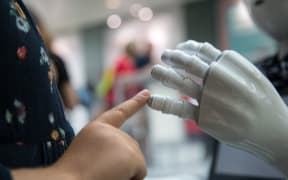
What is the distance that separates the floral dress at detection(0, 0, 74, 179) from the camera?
360mm

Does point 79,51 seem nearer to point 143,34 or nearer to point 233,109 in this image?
point 143,34

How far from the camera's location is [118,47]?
5805 millimetres

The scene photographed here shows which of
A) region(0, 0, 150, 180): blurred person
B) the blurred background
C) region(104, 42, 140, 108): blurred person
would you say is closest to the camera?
region(0, 0, 150, 180): blurred person

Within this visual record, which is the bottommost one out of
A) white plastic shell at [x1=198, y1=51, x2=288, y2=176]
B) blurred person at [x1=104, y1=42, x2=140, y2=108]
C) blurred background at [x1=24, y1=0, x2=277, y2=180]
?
blurred background at [x1=24, y1=0, x2=277, y2=180]

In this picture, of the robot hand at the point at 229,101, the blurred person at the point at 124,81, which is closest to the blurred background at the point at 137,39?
the blurred person at the point at 124,81

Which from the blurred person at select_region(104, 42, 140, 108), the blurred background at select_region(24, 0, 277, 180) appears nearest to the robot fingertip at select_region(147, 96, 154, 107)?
the blurred background at select_region(24, 0, 277, 180)

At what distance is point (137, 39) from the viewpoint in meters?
4.20

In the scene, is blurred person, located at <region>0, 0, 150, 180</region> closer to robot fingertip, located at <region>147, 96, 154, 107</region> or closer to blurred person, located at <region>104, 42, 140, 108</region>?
robot fingertip, located at <region>147, 96, 154, 107</region>

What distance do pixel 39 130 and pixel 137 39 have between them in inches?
152

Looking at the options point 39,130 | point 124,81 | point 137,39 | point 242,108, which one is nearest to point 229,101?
point 242,108

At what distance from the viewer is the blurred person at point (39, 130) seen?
36 centimetres

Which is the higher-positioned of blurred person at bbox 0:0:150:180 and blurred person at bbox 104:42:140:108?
blurred person at bbox 0:0:150:180

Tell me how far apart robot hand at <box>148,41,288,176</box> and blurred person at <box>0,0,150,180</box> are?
78mm

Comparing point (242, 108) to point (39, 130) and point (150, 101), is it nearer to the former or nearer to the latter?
point (150, 101)
